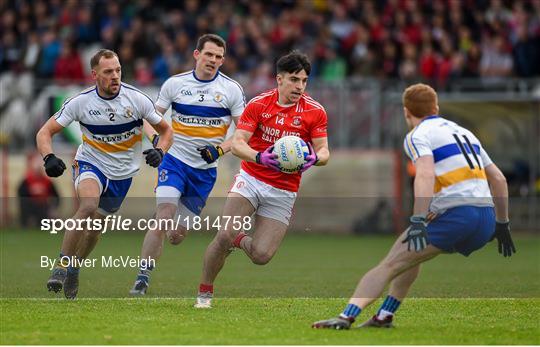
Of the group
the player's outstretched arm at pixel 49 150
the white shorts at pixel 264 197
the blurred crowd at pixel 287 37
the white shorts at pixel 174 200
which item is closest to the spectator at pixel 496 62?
the blurred crowd at pixel 287 37

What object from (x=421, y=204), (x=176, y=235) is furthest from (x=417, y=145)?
(x=176, y=235)

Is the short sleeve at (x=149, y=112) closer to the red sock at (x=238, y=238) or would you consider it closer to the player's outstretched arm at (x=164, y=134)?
the player's outstretched arm at (x=164, y=134)

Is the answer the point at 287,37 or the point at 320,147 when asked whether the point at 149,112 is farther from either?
the point at 287,37

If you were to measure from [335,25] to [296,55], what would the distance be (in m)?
14.9

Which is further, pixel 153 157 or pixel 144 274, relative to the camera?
pixel 144 274

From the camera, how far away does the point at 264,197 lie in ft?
38.5

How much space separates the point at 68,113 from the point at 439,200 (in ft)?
14.8

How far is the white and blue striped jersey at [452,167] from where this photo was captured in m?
9.48

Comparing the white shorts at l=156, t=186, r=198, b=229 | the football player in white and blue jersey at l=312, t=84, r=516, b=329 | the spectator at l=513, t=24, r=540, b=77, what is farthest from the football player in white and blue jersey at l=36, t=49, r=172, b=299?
the spectator at l=513, t=24, r=540, b=77

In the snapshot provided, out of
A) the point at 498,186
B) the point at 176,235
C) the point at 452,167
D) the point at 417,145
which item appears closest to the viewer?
the point at 417,145

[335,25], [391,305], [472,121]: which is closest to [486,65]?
[472,121]

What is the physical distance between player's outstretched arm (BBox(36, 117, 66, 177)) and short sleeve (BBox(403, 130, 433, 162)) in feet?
12.7

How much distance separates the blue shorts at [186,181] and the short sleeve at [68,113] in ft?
4.45

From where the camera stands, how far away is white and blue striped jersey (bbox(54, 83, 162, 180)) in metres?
12.5
